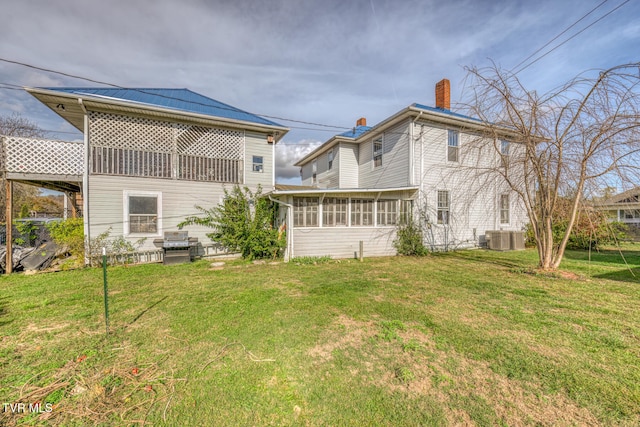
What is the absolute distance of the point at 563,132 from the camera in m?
6.36

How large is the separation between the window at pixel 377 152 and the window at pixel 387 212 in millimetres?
2845

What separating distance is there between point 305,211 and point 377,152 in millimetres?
5566

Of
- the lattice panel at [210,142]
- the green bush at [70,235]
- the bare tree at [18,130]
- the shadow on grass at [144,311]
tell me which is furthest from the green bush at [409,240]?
the bare tree at [18,130]

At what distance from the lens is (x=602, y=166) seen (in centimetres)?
615

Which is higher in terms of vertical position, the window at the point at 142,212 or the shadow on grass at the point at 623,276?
the window at the point at 142,212

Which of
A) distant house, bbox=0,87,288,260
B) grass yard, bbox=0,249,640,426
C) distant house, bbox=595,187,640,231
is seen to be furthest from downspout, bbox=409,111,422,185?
grass yard, bbox=0,249,640,426

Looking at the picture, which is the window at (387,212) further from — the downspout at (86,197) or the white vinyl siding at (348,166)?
the downspout at (86,197)

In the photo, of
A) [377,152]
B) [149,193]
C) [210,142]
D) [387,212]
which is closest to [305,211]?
[387,212]

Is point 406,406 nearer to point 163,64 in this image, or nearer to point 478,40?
point 478,40

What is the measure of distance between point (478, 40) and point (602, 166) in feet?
17.4

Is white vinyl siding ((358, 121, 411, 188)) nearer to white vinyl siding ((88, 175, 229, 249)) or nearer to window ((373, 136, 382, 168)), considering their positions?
window ((373, 136, 382, 168))

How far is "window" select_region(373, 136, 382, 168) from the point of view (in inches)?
500

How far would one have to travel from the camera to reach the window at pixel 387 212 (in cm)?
1060

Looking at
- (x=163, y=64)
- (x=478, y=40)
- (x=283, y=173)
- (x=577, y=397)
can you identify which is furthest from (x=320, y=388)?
(x=283, y=173)
